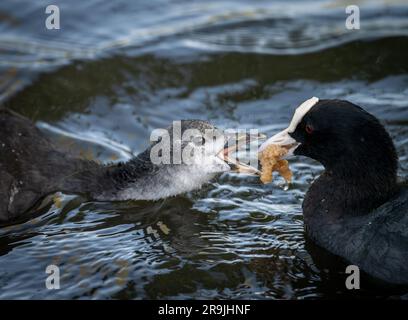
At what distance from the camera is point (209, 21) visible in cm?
1219

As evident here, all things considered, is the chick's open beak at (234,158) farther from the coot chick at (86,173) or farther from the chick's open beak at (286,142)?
the chick's open beak at (286,142)

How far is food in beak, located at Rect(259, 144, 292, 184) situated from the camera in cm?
698

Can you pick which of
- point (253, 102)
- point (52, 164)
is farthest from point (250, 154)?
point (52, 164)

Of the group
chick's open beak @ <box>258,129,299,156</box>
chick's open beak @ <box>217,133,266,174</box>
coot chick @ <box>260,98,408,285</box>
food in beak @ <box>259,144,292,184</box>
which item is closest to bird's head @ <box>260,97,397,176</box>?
coot chick @ <box>260,98,408,285</box>

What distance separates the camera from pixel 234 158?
7.65m

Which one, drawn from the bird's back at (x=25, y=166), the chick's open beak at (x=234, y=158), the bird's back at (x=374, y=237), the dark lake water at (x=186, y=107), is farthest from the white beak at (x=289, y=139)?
the bird's back at (x=25, y=166)

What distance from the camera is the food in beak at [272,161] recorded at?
6.98 metres

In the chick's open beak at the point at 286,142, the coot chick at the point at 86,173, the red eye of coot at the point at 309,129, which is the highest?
the red eye of coot at the point at 309,129

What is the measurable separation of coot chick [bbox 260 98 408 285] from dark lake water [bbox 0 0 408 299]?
0.71ft

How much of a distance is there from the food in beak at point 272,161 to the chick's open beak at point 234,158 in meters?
0.20

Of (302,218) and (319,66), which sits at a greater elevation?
(319,66)

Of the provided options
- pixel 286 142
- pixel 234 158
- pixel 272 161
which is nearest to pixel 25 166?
pixel 234 158

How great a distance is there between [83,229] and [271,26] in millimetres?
5926
